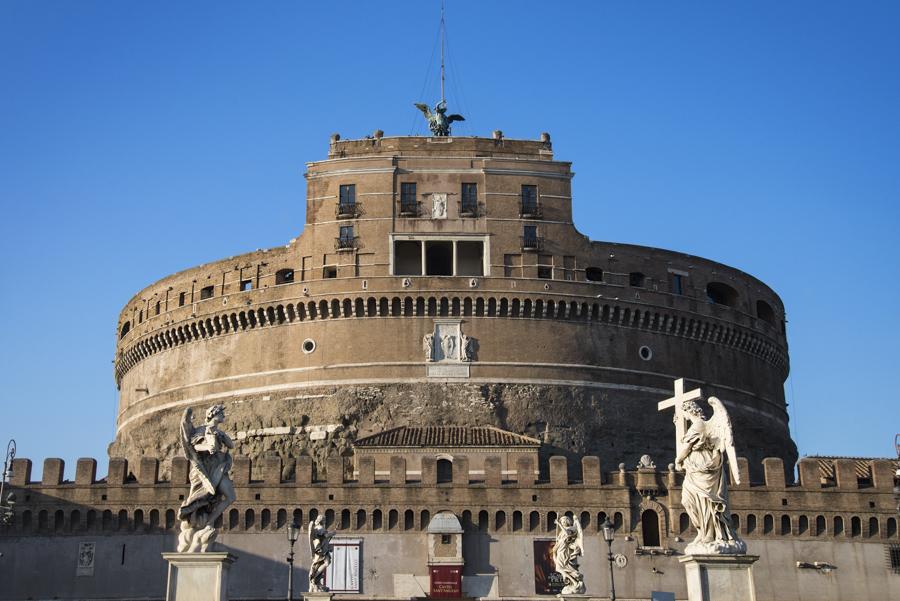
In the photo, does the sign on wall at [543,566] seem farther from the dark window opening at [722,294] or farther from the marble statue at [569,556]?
the dark window opening at [722,294]

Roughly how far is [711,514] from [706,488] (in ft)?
1.02

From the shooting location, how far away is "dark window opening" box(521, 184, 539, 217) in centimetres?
5225

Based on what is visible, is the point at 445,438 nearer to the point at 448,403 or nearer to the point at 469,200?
the point at 448,403

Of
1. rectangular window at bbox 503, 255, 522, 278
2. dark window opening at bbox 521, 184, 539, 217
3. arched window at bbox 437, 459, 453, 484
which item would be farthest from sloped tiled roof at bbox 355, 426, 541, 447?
dark window opening at bbox 521, 184, 539, 217

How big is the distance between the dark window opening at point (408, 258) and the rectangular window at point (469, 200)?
96.7 inches

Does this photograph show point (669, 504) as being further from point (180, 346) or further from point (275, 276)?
point (180, 346)

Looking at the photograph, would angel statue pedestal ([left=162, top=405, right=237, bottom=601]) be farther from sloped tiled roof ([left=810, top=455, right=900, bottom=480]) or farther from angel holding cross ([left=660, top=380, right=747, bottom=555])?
sloped tiled roof ([left=810, top=455, right=900, bottom=480])

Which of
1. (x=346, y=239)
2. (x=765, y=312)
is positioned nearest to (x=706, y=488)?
(x=346, y=239)

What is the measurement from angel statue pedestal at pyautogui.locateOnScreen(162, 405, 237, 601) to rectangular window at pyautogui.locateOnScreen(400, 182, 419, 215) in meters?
37.5

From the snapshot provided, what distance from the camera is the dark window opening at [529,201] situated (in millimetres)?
52250

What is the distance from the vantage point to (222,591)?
45.8ft

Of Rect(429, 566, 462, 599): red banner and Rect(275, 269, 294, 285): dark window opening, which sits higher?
Rect(275, 269, 294, 285): dark window opening

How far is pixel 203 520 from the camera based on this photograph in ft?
47.0

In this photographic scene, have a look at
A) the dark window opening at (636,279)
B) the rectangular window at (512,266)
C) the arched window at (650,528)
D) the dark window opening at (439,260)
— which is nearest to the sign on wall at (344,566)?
the arched window at (650,528)
